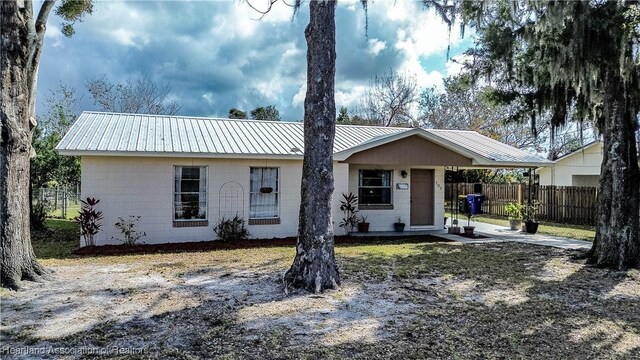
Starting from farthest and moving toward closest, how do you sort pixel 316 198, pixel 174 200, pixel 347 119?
pixel 347 119 < pixel 174 200 < pixel 316 198

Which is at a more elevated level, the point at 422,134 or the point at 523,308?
the point at 422,134

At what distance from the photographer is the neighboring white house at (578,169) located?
72.1 ft

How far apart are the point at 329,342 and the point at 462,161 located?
10.4 metres

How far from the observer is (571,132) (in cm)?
2955

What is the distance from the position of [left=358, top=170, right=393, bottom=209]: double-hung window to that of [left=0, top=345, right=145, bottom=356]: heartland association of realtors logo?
1054cm

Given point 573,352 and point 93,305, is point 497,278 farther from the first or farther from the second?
point 93,305

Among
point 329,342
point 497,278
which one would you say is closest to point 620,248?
point 497,278

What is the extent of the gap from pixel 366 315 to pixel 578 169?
21.8 meters

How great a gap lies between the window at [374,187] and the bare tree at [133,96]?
22121 mm

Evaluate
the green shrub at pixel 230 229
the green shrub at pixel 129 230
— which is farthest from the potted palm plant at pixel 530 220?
the green shrub at pixel 129 230

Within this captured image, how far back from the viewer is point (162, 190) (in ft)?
37.4

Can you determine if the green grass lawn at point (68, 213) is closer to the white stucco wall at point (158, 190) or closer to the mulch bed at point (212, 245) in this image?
the white stucco wall at point (158, 190)

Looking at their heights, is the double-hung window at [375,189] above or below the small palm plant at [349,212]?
above

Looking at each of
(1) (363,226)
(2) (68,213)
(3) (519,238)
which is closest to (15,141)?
(1) (363,226)
